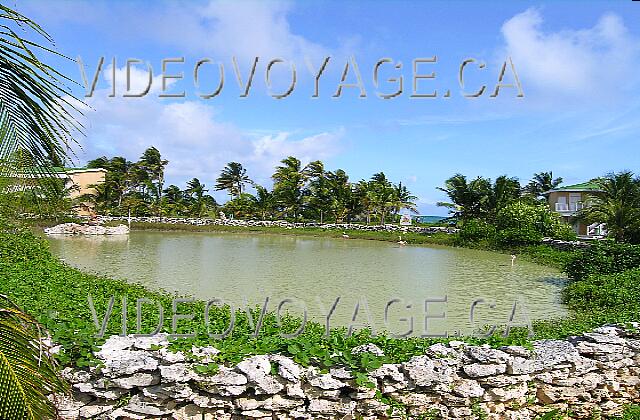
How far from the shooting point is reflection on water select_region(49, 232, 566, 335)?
9820mm

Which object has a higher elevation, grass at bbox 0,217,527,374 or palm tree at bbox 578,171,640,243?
palm tree at bbox 578,171,640,243

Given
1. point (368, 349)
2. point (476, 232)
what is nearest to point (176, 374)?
point (368, 349)

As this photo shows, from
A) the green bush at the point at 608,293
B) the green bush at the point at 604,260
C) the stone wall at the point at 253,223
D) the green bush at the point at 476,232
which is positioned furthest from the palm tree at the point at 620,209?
the stone wall at the point at 253,223

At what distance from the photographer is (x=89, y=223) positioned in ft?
101

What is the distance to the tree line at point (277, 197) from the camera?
40219mm

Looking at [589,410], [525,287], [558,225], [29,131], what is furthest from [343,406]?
[558,225]

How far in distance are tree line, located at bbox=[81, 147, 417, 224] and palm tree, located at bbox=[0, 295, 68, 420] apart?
3762cm

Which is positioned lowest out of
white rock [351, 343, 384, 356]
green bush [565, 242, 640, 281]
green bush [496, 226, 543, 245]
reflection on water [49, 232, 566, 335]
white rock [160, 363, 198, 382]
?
reflection on water [49, 232, 566, 335]

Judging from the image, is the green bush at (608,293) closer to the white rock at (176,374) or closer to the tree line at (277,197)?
the white rock at (176,374)

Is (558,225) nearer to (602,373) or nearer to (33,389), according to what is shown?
(602,373)

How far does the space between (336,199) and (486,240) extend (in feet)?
51.2

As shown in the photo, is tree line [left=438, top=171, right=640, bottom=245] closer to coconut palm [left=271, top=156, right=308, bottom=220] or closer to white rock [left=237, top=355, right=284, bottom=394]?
coconut palm [left=271, top=156, right=308, bottom=220]

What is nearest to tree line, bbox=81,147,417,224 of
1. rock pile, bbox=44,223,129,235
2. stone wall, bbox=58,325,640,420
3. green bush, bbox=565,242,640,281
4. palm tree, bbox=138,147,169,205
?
palm tree, bbox=138,147,169,205

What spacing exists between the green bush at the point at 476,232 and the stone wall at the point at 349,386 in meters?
22.6
